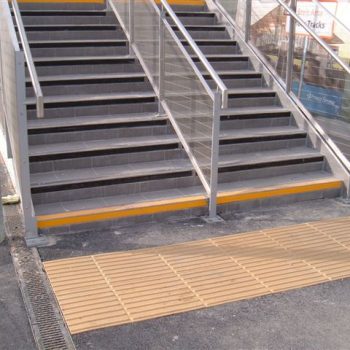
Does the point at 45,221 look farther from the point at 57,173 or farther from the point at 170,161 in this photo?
the point at 170,161

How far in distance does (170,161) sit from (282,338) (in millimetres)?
2760

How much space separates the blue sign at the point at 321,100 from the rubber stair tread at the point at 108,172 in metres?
1.80

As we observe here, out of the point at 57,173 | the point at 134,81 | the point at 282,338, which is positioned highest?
the point at 134,81

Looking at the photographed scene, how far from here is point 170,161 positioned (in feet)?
18.9

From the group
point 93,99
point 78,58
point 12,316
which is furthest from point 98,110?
point 12,316

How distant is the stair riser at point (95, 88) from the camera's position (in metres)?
6.20

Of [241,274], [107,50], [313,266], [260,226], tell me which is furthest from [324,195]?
[107,50]

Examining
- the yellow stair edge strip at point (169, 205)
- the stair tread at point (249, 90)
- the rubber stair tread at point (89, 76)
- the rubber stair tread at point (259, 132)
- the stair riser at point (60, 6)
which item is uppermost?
the stair riser at point (60, 6)

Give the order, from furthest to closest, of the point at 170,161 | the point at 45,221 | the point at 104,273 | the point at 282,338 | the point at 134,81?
the point at 134,81
the point at 170,161
the point at 45,221
the point at 104,273
the point at 282,338

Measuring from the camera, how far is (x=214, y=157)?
5.07 metres

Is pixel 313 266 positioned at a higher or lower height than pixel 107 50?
lower

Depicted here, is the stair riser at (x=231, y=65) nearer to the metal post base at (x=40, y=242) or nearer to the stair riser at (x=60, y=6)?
the stair riser at (x=60, y=6)

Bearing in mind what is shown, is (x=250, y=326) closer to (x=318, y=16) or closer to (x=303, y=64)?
(x=303, y=64)

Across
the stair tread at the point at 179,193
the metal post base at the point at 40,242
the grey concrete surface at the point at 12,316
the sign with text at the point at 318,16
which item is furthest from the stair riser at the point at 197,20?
the grey concrete surface at the point at 12,316
